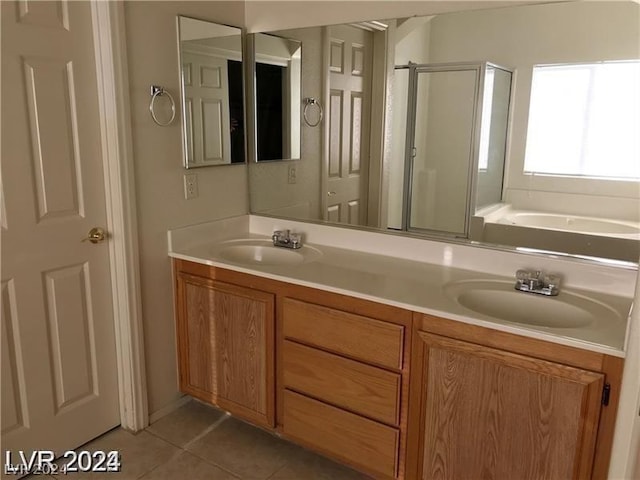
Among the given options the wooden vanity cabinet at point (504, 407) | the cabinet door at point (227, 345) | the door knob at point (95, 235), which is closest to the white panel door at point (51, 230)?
the door knob at point (95, 235)

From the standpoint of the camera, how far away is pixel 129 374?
236 centimetres

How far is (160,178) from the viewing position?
235cm

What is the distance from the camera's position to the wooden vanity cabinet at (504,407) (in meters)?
1.49

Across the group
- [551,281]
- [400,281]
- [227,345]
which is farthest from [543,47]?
[227,345]

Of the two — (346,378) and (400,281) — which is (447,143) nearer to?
(400,281)

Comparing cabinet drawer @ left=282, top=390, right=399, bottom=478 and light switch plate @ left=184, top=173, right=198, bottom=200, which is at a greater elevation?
light switch plate @ left=184, top=173, right=198, bottom=200

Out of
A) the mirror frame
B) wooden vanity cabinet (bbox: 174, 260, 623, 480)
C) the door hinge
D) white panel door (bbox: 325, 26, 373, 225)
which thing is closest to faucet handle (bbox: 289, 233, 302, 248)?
white panel door (bbox: 325, 26, 373, 225)

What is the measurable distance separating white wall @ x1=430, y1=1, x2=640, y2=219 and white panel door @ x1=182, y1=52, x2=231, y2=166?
1.03 m

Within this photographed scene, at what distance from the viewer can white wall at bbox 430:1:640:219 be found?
1.78 m

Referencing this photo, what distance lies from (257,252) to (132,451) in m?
1.04

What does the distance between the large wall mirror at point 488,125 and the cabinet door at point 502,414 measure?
602 mm

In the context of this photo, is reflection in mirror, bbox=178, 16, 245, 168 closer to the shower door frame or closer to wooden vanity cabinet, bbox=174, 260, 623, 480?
wooden vanity cabinet, bbox=174, 260, 623, 480

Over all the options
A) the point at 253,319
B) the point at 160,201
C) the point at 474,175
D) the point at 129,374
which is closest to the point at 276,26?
the point at 160,201

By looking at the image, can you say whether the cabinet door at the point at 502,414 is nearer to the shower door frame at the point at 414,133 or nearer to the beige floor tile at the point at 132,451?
the shower door frame at the point at 414,133
